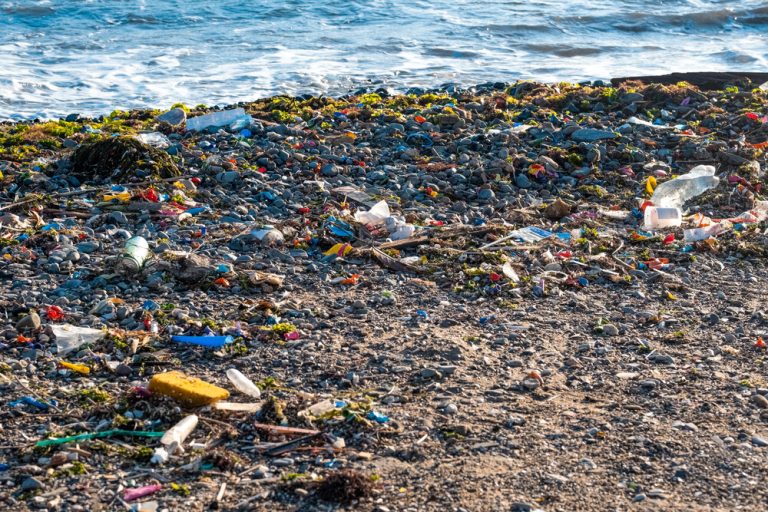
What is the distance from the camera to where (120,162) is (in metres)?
7.16

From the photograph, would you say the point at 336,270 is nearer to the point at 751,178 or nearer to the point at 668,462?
the point at 668,462

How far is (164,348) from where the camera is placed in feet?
14.5

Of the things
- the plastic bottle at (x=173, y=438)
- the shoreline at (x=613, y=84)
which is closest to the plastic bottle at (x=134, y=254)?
the plastic bottle at (x=173, y=438)

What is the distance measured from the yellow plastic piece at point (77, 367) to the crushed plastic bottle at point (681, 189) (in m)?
4.40

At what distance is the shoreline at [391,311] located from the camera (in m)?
3.40

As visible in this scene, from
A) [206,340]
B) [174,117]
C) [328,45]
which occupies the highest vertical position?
[174,117]

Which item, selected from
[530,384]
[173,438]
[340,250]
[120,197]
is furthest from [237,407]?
[120,197]

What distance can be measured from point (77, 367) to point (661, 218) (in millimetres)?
4144

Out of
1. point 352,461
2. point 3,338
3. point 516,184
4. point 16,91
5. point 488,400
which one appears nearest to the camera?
point 352,461

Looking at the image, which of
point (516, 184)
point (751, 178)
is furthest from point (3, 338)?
point (751, 178)

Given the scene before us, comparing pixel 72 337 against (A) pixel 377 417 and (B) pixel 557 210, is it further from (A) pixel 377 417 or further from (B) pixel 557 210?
(B) pixel 557 210

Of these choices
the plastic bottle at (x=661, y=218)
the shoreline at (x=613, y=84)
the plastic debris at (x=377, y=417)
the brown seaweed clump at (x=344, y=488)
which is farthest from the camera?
the shoreline at (x=613, y=84)

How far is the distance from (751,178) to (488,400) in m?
4.34

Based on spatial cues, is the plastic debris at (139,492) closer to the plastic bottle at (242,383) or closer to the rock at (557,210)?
the plastic bottle at (242,383)
